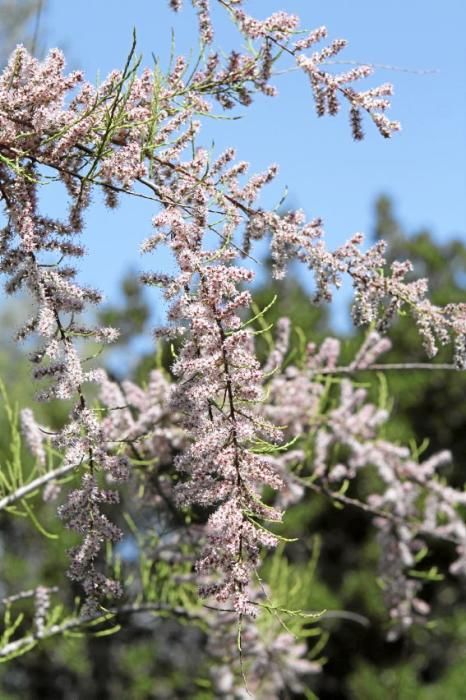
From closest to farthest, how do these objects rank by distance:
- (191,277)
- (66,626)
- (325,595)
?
(191,277), (66,626), (325,595)

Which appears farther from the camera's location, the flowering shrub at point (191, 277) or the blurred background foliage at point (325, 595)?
the blurred background foliage at point (325, 595)

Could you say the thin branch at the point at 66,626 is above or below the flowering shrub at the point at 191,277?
below

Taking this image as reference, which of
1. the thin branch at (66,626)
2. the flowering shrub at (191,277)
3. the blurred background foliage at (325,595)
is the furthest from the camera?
the blurred background foliage at (325,595)

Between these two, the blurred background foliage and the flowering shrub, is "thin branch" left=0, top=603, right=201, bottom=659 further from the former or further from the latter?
A: the blurred background foliage

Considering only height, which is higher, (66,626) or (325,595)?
(325,595)

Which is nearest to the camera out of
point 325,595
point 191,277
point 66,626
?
point 191,277

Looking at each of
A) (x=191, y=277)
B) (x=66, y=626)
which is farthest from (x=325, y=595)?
(x=191, y=277)

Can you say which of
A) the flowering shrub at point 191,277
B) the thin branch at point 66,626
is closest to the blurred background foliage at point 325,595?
the thin branch at point 66,626

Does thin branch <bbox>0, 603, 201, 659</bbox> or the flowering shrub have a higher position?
the flowering shrub

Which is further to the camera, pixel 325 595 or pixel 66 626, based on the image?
pixel 325 595

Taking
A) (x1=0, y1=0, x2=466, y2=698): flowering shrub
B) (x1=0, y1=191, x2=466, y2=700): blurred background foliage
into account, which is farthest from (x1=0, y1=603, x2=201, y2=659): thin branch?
(x1=0, y1=191, x2=466, y2=700): blurred background foliage

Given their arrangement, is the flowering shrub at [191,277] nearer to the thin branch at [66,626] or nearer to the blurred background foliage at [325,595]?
the thin branch at [66,626]

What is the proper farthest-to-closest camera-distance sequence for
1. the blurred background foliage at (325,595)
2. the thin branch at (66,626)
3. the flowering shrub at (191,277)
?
the blurred background foliage at (325,595) < the thin branch at (66,626) < the flowering shrub at (191,277)

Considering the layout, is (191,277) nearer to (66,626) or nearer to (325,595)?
(66,626)
